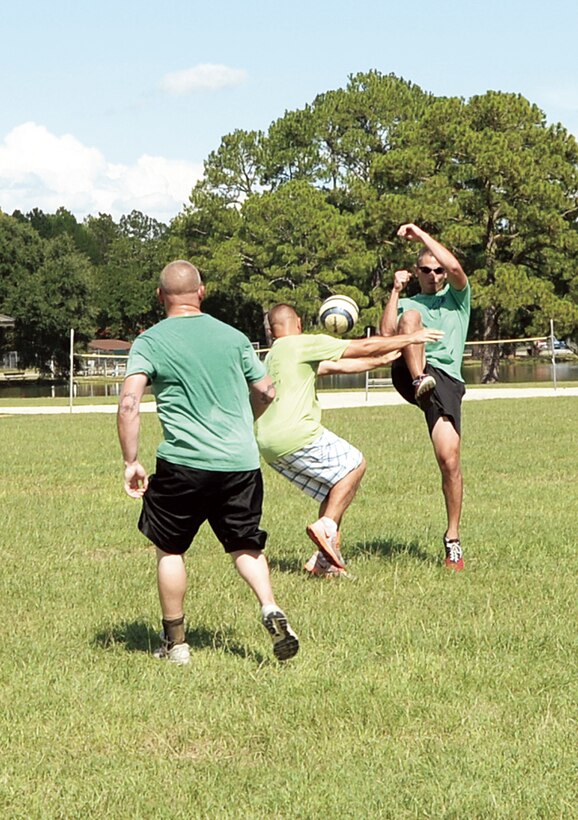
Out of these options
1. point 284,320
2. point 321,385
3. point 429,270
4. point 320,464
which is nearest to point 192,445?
point 284,320

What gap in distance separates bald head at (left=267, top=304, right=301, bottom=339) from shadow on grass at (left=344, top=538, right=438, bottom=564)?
1760mm

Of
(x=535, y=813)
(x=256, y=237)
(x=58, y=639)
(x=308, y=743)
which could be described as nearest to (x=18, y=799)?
(x=308, y=743)

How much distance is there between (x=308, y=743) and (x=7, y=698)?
147 centimetres

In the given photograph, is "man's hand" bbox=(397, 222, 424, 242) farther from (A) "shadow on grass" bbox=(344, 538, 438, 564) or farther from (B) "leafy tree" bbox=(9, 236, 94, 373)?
(B) "leafy tree" bbox=(9, 236, 94, 373)

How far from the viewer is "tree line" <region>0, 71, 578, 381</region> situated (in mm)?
49812

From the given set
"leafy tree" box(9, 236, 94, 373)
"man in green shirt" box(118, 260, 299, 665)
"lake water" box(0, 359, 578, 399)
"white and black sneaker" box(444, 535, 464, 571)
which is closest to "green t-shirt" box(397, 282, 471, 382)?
"white and black sneaker" box(444, 535, 464, 571)

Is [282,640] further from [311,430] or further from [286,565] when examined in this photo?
[286,565]

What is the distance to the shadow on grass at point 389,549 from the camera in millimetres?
8484

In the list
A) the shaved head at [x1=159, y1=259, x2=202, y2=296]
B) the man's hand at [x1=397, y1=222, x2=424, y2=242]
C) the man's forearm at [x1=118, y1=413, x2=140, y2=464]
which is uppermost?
the man's hand at [x1=397, y1=222, x2=424, y2=242]

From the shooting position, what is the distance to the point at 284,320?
7.88 metres

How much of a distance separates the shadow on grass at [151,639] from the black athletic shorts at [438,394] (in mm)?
2620

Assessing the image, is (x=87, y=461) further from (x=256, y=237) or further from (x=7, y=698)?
(x=256, y=237)

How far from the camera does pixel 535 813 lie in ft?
12.4

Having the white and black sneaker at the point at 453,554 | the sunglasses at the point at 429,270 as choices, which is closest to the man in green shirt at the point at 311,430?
the white and black sneaker at the point at 453,554
